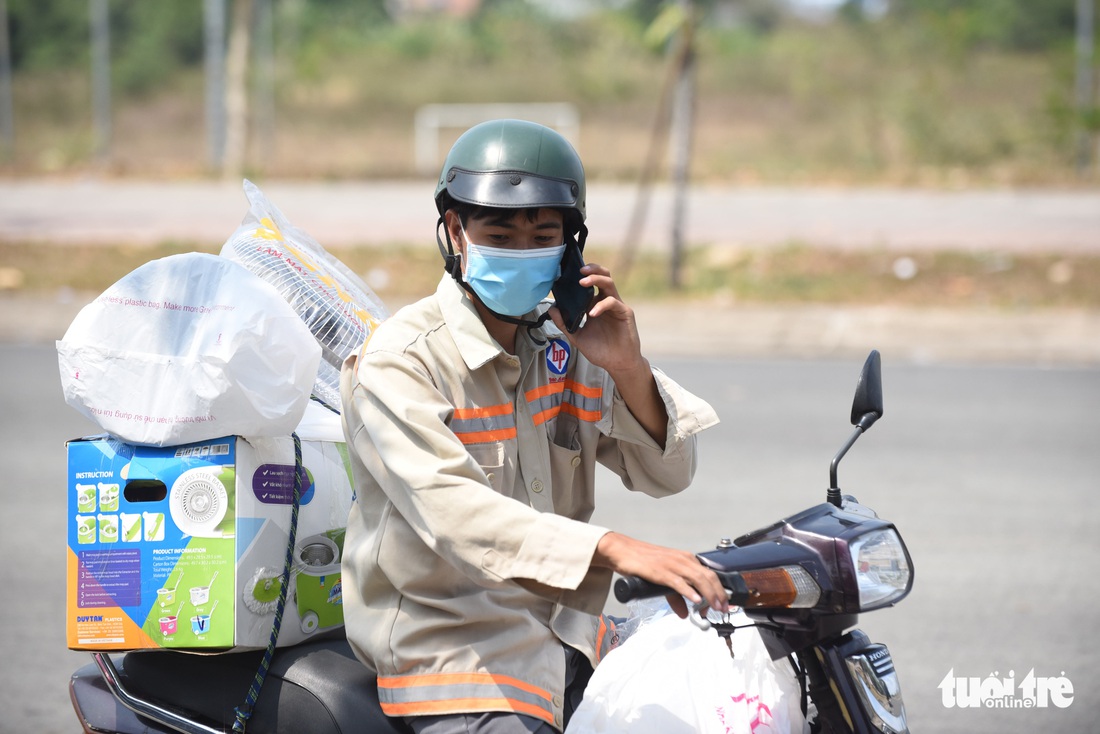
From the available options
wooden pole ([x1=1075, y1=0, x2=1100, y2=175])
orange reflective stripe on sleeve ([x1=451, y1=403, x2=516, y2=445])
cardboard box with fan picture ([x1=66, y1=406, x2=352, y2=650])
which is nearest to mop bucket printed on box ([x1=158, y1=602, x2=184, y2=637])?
cardboard box with fan picture ([x1=66, y1=406, x2=352, y2=650])

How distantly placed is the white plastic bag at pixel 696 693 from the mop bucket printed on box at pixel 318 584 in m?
Answer: 0.52

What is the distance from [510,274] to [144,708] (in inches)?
38.7

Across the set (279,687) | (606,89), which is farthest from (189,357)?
(606,89)

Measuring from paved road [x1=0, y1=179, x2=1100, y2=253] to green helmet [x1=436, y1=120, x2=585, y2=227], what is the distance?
38.0ft

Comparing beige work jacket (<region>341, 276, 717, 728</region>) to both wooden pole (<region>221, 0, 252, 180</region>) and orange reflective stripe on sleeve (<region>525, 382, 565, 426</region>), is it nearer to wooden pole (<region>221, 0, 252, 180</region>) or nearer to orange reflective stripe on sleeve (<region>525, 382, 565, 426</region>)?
orange reflective stripe on sleeve (<region>525, 382, 565, 426</region>)

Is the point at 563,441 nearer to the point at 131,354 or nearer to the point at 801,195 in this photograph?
the point at 131,354

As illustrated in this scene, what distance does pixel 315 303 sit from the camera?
255 cm

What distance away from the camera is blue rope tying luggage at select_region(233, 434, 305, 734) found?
6.77 feet

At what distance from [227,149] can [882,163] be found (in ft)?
41.2

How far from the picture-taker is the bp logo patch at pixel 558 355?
2131 mm

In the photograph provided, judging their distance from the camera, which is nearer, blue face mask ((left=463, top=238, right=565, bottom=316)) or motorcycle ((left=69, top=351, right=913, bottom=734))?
motorcycle ((left=69, top=351, right=913, bottom=734))

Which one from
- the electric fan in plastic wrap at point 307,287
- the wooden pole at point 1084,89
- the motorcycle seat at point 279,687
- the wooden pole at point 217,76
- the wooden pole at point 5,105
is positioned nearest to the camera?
the motorcycle seat at point 279,687

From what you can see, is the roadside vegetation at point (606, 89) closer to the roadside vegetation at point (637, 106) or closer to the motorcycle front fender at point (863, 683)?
the roadside vegetation at point (637, 106)

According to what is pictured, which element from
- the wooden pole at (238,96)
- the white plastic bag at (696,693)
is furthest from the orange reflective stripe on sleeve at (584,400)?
the wooden pole at (238,96)
